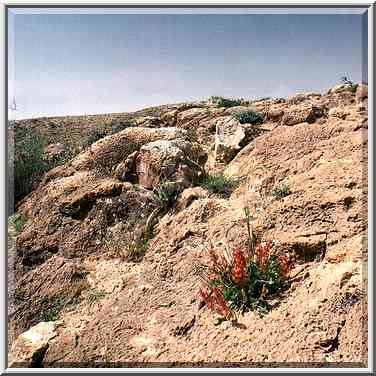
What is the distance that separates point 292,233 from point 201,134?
2.81 metres

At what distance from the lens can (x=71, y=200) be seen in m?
5.97

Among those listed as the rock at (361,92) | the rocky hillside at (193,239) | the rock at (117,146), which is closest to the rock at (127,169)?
the rocky hillside at (193,239)

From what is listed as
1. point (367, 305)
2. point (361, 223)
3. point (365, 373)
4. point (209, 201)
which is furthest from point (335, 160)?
point (365, 373)

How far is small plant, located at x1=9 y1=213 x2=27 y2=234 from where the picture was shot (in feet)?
17.6

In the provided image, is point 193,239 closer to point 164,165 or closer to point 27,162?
point 164,165

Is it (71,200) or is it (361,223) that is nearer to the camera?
(361,223)

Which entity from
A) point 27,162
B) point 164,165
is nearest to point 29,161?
point 27,162

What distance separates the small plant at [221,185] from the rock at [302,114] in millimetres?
1139

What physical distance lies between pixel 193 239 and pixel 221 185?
0.83 metres

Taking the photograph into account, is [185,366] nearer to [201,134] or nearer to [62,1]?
[62,1]

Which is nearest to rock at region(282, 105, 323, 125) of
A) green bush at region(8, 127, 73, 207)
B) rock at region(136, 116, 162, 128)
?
rock at region(136, 116, 162, 128)

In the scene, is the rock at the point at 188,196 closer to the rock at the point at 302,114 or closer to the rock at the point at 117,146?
the rock at the point at 117,146

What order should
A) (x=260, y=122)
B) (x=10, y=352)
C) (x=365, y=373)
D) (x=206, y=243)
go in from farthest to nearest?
(x=260, y=122)
(x=206, y=243)
(x=10, y=352)
(x=365, y=373)

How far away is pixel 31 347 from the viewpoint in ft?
14.4
